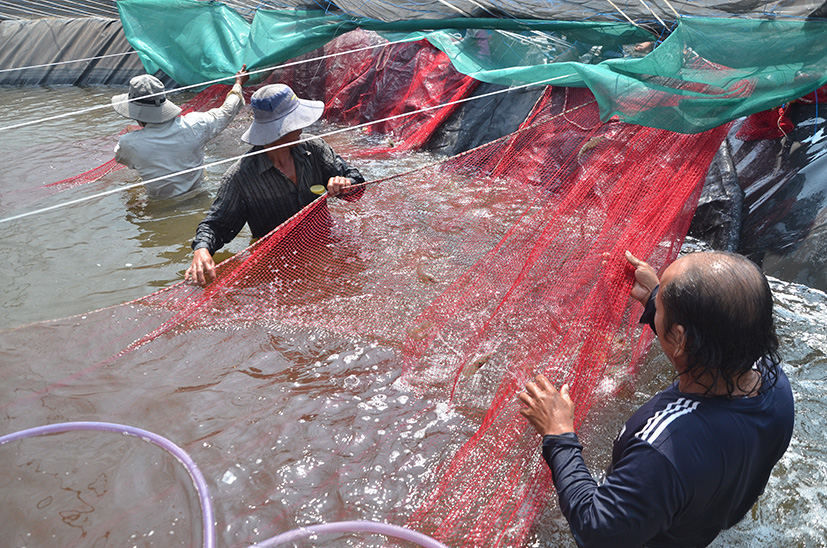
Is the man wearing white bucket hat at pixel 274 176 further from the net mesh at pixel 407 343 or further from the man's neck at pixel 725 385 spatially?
the man's neck at pixel 725 385

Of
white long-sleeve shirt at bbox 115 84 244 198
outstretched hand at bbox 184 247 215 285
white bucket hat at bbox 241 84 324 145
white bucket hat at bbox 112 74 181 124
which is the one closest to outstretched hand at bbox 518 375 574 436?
outstretched hand at bbox 184 247 215 285

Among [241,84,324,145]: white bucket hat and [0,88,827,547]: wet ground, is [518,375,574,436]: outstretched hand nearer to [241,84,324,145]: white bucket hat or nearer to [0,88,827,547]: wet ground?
[0,88,827,547]: wet ground

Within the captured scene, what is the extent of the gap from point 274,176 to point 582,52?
11.6 ft

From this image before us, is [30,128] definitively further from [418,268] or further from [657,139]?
[657,139]

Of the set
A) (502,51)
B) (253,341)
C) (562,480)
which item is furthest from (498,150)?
(562,480)

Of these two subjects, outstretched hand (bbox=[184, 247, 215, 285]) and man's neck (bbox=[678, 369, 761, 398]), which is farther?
outstretched hand (bbox=[184, 247, 215, 285])

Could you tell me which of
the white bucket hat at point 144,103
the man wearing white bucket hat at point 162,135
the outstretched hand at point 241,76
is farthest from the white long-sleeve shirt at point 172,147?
the outstretched hand at point 241,76

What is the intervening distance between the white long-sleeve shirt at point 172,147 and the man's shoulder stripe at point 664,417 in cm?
497

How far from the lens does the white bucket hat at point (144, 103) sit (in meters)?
4.95

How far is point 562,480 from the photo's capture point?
5.30 feet

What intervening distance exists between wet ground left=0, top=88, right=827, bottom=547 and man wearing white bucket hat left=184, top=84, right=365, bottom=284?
759mm

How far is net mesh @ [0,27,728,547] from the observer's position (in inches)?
93.7

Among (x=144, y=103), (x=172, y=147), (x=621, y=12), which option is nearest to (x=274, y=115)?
(x=144, y=103)

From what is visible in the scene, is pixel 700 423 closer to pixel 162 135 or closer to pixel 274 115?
pixel 274 115
